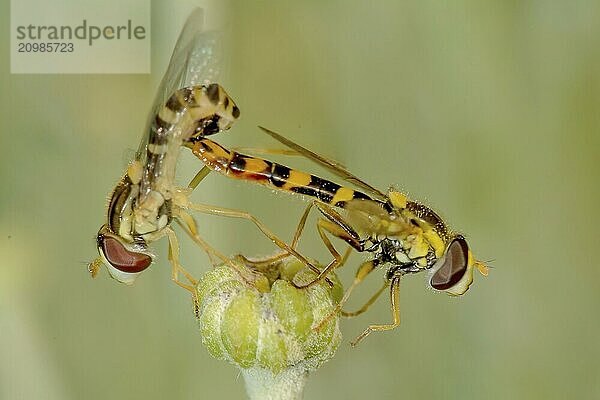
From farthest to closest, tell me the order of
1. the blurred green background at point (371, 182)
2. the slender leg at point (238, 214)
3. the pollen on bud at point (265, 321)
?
the blurred green background at point (371, 182) < the slender leg at point (238, 214) < the pollen on bud at point (265, 321)

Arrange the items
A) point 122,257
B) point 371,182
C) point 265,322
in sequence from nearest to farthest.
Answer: point 265,322 < point 122,257 < point 371,182

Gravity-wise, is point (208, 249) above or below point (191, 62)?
below

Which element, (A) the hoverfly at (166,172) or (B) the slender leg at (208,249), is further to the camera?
(A) the hoverfly at (166,172)

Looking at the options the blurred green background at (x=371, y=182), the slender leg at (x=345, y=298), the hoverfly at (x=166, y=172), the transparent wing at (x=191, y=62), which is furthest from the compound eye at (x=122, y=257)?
the blurred green background at (x=371, y=182)

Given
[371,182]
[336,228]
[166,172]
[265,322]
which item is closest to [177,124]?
[166,172]

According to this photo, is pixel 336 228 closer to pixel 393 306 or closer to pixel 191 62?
pixel 393 306

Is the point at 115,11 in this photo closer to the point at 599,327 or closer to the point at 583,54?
the point at 583,54

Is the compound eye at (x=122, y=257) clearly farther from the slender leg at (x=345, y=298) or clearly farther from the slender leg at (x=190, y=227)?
the slender leg at (x=345, y=298)

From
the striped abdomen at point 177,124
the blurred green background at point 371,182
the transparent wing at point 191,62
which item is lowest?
the blurred green background at point 371,182
